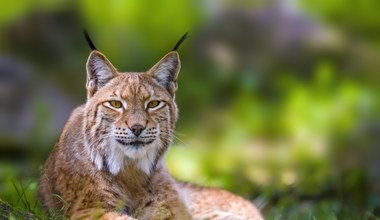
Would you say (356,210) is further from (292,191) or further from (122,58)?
(122,58)

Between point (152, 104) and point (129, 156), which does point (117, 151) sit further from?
point (152, 104)

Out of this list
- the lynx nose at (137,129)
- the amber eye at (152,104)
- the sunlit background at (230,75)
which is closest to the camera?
the lynx nose at (137,129)

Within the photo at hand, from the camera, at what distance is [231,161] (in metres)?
9.66

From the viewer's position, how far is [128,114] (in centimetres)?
535

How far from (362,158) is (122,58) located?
2330 millimetres

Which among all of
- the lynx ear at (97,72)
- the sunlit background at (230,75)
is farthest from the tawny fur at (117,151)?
the sunlit background at (230,75)

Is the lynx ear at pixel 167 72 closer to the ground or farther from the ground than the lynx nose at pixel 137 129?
farther from the ground

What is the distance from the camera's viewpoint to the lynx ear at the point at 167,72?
553cm

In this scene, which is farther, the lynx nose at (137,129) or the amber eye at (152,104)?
the amber eye at (152,104)

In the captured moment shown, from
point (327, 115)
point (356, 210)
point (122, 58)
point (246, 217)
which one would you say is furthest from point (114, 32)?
point (246, 217)

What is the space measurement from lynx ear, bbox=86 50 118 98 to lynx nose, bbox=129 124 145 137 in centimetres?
33

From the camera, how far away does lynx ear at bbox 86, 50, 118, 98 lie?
17.7 ft

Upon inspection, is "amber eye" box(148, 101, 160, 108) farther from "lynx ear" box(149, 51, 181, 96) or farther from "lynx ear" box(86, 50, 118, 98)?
"lynx ear" box(86, 50, 118, 98)

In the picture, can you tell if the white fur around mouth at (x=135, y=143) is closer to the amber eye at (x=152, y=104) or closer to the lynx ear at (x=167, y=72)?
the amber eye at (x=152, y=104)
